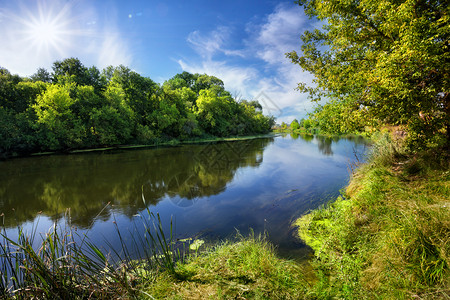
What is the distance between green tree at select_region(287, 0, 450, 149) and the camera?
3.73 metres

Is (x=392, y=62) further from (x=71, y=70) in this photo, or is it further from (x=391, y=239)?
(x=71, y=70)

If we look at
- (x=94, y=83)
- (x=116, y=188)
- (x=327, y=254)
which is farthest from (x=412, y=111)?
(x=94, y=83)

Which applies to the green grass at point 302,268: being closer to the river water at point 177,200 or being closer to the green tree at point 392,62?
the river water at point 177,200

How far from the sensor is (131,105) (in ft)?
114

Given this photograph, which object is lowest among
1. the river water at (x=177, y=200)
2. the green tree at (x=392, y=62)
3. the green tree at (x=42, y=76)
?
the river water at (x=177, y=200)

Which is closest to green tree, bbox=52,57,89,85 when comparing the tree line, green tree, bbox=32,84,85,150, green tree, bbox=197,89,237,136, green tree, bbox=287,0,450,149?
the tree line

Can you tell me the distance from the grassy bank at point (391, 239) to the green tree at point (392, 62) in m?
1.47

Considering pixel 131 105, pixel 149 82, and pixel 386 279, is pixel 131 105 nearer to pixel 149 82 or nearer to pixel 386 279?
pixel 149 82

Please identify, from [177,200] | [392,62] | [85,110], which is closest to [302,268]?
[392,62]

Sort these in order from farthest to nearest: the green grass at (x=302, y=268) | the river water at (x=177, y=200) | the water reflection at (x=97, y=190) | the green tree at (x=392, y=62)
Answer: the water reflection at (x=97, y=190), the river water at (x=177, y=200), the green tree at (x=392, y=62), the green grass at (x=302, y=268)

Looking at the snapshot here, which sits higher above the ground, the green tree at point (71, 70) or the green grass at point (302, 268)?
the green tree at point (71, 70)

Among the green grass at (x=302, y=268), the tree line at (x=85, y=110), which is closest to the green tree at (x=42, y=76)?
the tree line at (x=85, y=110)

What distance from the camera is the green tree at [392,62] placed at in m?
3.73

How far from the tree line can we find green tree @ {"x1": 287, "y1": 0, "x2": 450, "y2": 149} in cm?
3028
